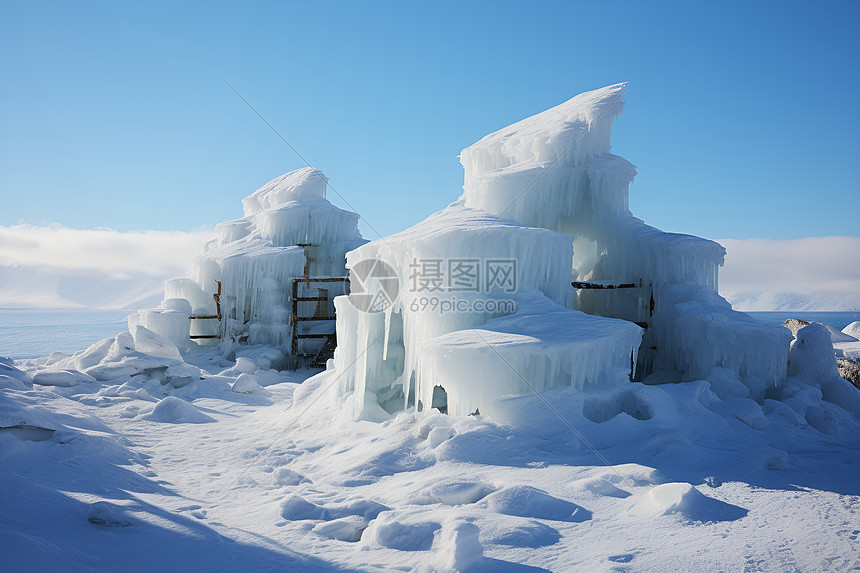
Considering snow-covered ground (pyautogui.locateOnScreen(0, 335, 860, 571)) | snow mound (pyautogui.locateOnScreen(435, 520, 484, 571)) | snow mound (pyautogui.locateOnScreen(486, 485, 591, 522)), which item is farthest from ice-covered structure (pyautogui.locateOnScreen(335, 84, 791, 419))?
snow mound (pyautogui.locateOnScreen(435, 520, 484, 571))

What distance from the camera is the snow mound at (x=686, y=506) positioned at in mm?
4516

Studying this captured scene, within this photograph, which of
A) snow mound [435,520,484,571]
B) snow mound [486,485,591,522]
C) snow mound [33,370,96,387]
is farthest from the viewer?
snow mound [33,370,96,387]

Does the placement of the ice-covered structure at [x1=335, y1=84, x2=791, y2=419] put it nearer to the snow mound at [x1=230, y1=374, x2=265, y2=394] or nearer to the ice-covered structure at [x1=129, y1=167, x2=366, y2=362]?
the snow mound at [x1=230, y1=374, x2=265, y2=394]

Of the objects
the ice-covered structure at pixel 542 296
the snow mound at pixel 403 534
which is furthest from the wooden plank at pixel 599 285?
the snow mound at pixel 403 534

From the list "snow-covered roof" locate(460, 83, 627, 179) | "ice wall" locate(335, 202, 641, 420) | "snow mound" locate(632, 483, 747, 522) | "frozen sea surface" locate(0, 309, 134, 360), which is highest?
"snow-covered roof" locate(460, 83, 627, 179)

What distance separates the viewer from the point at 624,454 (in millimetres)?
6273

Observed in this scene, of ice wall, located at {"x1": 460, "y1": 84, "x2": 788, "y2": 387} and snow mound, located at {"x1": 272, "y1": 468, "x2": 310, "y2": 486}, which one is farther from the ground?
ice wall, located at {"x1": 460, "y1": 84, "x2": 788, "y2": 387}

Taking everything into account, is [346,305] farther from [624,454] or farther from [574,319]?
[624,454]

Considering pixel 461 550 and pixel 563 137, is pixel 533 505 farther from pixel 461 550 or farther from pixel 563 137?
pixel 563 137

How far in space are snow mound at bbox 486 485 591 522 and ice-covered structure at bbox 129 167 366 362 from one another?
14.2 m

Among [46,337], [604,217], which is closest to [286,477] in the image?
[604,217]

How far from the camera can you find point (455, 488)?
5.19 m

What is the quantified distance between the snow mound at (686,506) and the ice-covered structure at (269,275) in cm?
1501

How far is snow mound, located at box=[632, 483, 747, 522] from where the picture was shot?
4516 millimetres
